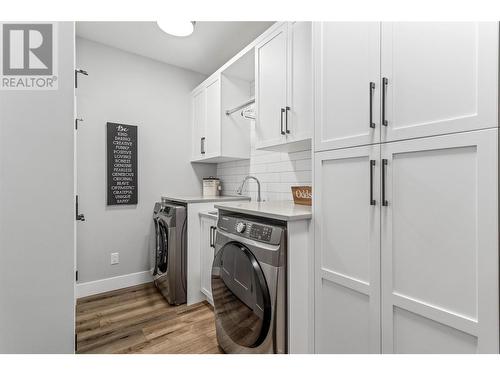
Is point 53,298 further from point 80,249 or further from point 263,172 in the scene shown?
point 263,172

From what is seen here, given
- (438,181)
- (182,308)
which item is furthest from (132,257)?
(438,181)

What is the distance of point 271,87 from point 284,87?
0.49 feet

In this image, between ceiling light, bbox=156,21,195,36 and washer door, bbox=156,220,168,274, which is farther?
washer door, bbox=156,220,168,274

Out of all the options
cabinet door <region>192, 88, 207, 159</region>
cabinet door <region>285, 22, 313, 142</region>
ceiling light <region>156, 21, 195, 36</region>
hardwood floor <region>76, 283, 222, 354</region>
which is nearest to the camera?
cabinet door <region>285, 22, 313, 142</region>

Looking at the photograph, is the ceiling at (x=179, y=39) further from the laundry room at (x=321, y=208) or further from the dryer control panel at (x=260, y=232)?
the dryer control panel at (x=260, y=232)

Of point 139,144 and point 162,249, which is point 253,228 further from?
point 139,144

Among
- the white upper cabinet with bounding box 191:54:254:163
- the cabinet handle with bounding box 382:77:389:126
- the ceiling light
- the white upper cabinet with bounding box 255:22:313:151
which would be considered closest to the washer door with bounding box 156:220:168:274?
the white upper cabinet with bounding box 191:54:254:163

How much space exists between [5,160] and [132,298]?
6.68 feet

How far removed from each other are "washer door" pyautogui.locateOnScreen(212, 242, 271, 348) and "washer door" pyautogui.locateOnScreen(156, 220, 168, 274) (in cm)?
94

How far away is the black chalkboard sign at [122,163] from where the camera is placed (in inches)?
105

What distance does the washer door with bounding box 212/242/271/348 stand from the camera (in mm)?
1316

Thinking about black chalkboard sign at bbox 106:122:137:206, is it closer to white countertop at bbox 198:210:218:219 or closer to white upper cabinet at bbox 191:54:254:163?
white upper cabinet at bbox 191:54:254:163

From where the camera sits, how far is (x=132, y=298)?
2.54 meters

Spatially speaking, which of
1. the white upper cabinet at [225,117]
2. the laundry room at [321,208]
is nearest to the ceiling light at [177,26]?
the laundry room at [321,208]
